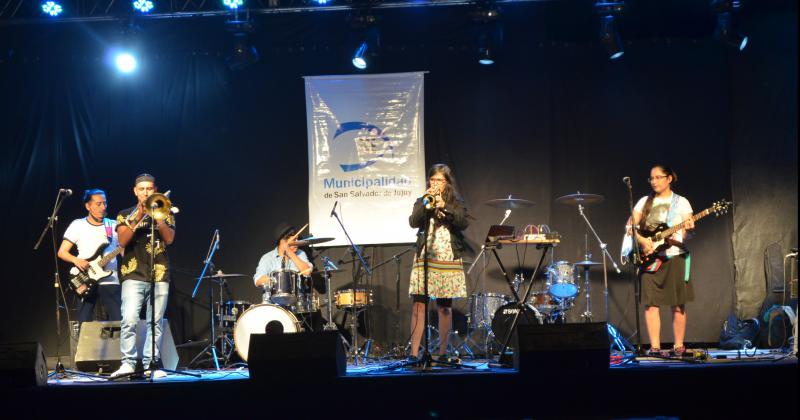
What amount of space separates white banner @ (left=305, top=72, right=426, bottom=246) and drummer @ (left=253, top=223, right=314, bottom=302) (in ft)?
1.44

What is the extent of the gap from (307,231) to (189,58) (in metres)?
2.65

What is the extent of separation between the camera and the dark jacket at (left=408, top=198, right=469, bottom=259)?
274 inches

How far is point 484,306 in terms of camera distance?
A: 340 inches

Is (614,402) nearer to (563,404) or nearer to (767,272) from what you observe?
(563,404)

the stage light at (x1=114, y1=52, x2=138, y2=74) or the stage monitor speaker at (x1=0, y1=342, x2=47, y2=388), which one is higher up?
the stage light at (x1=114, y1=52, x2=138, y2=74)

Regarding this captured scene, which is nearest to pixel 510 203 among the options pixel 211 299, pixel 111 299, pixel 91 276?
pixel 211 299

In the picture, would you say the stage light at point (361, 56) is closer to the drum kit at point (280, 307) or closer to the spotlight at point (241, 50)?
the spotlight at point (241, 50)

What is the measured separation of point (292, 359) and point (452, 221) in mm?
2298

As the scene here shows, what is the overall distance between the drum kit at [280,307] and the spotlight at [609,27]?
12.7 feet

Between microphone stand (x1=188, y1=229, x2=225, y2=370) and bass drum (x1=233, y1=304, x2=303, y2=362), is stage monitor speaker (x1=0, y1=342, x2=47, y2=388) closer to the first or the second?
microphone stand (x1=188, y1=229, x2=225, y2=370)

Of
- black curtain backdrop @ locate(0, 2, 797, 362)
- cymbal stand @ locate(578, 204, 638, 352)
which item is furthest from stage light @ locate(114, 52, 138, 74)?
cymbal stand @ locate(578, 204, 638, 352)

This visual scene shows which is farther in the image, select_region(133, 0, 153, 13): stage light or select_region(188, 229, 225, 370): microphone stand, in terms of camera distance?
select_region(133, 0, 153, 13): stage light

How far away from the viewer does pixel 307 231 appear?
9.39 meters

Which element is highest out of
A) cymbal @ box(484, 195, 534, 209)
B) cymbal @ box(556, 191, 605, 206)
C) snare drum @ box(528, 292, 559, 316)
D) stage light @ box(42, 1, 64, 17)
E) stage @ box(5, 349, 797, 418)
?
stage light @ box(42, 1, 64, 17)
